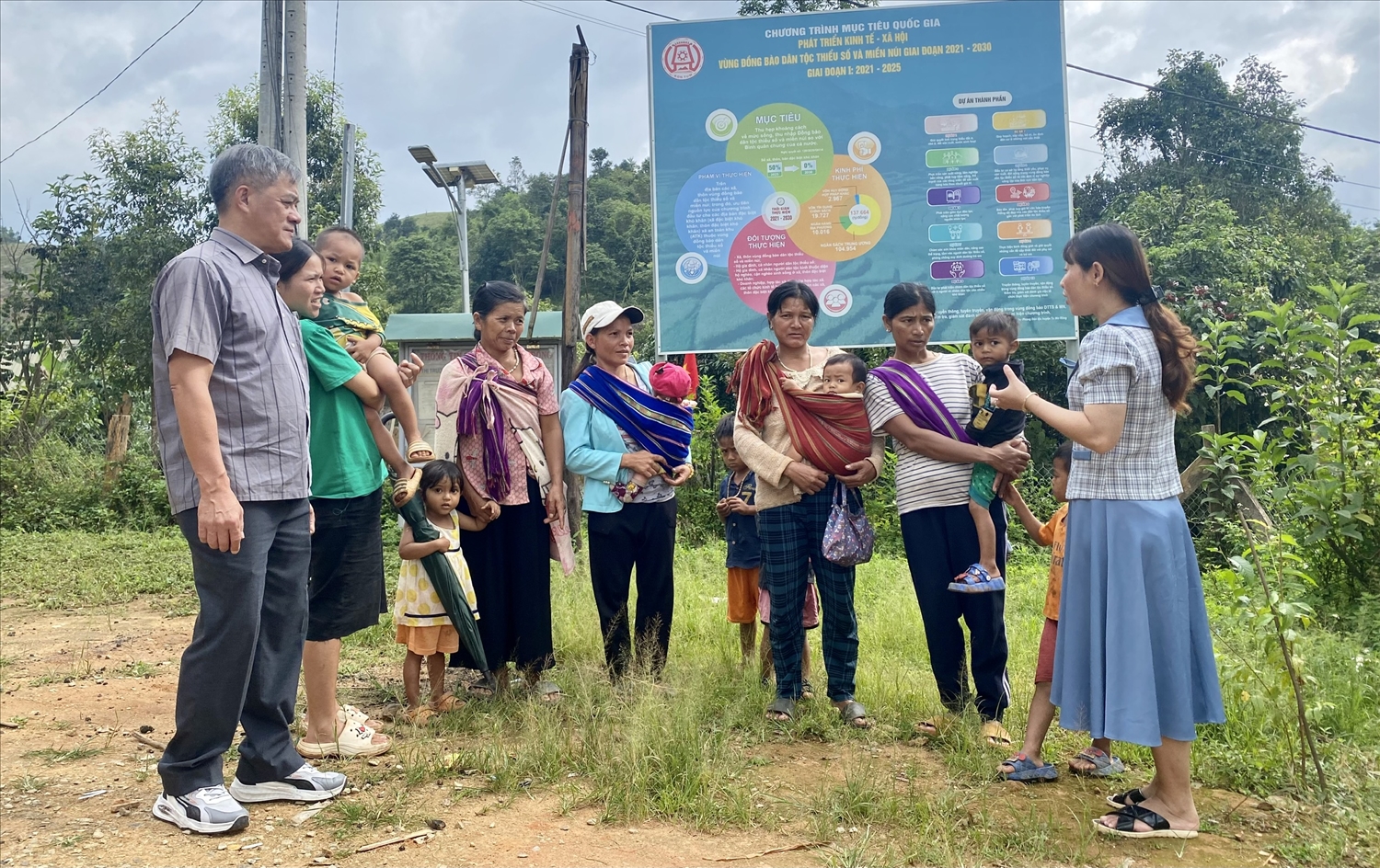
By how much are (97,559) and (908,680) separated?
773 cm

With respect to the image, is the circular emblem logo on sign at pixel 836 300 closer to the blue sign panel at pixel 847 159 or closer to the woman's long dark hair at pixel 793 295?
the blue sign panel at pixel 847 159

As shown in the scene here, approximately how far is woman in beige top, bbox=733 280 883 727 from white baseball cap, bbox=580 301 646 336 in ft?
2.09

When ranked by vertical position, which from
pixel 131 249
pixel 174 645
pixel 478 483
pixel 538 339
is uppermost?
pixel 131 249

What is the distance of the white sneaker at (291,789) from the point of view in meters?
3.02

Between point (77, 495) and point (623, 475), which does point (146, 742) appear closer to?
point (623, 475)

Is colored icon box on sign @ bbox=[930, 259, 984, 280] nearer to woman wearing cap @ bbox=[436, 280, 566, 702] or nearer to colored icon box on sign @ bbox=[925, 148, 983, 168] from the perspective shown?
colored icon box on sign @ bbox=[925, 148, 983, 168]

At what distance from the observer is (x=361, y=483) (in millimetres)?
3512

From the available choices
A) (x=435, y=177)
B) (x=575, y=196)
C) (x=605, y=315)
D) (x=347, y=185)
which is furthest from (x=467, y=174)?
(x=605, y=315)

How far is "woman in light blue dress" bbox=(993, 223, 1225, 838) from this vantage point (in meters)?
2.78

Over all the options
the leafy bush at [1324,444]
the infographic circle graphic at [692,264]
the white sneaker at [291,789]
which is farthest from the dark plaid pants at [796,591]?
the infographic circle graphic at [692,264]

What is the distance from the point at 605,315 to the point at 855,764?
204 centimetres

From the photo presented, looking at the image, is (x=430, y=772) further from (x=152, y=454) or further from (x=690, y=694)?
(x=152, y=454)

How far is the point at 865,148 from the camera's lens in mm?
6543

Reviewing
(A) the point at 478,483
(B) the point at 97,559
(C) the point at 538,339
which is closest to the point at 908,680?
(A) the point at 478,483
